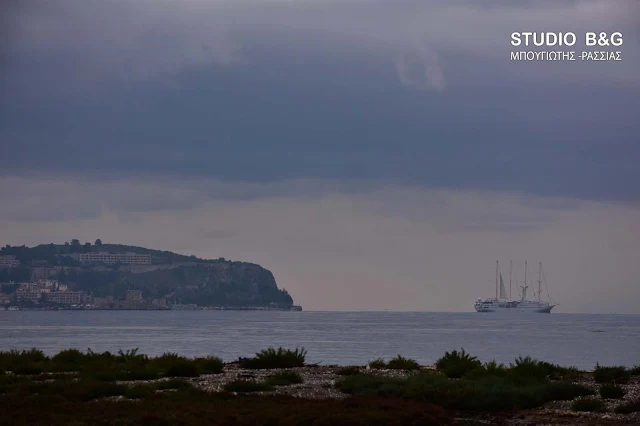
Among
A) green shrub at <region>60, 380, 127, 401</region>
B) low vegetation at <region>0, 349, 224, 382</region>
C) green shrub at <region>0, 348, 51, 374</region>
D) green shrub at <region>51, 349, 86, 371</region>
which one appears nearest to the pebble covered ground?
low vegetation at <region>0, 349, 224, 382</region>

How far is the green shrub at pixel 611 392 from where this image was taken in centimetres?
2112

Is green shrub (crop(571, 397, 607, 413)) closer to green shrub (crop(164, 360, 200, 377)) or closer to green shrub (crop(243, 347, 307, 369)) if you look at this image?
green shrub (crop(243, 347, 307, 369))

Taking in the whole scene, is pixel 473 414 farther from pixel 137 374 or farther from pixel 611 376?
pixel 137 374

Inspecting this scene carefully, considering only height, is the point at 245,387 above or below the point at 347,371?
below

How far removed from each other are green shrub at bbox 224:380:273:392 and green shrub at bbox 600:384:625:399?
305 inches

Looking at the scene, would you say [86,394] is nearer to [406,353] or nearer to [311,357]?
[311,357]

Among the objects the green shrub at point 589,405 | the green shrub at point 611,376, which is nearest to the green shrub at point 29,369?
the green shrub at point 589,405

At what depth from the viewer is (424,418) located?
17.8 metres

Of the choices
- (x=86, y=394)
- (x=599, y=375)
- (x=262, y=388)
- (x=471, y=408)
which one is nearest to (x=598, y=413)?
(x=471, y=408)

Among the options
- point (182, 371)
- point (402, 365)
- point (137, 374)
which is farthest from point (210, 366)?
point (402, 365)

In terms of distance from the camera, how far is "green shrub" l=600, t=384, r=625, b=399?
21.1 metres

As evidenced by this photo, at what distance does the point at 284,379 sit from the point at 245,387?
1937mm

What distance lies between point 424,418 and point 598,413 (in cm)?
413

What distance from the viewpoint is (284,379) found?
23.3m
